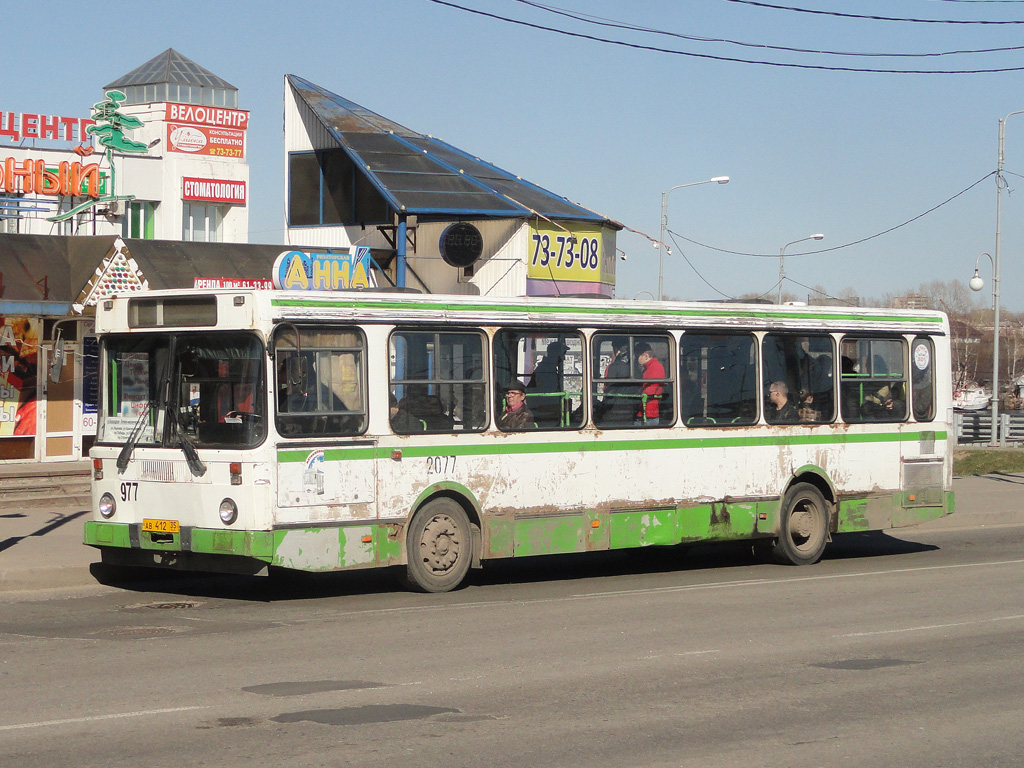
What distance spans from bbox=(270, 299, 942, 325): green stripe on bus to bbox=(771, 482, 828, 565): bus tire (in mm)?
2090

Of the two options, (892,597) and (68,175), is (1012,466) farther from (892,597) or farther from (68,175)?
(68,175)

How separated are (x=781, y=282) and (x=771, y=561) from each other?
35.9 meters

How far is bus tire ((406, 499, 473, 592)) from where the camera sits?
11969 millimetres

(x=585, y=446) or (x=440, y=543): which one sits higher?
(x=585, y=446)

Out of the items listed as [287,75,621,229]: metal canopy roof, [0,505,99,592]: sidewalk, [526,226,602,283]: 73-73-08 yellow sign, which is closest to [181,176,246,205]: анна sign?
[287,75,621,229]: metal canopy roof

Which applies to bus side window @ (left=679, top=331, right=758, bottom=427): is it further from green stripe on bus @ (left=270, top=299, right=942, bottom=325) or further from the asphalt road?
the asphalt road

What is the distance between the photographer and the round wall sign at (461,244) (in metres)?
24.7

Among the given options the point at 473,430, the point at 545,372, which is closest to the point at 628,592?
the point at 473,430

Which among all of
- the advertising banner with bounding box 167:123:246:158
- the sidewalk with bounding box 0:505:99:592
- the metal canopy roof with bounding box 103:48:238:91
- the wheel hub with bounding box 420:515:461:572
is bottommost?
the sidewalk with bounding box 0:505:99:592

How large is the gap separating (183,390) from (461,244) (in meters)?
13.8

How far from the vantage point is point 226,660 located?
8648 millimetres

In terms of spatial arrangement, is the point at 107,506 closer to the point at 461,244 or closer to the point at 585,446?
the point at 585,446

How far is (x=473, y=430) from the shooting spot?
12.4m

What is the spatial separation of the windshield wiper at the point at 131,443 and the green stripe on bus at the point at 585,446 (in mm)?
1485
